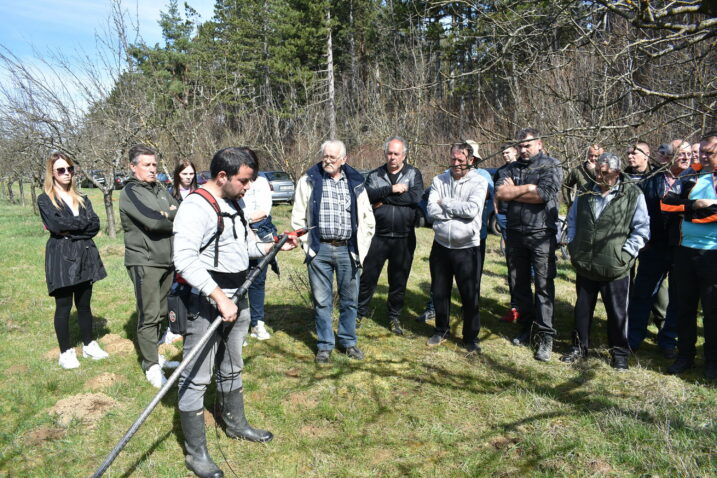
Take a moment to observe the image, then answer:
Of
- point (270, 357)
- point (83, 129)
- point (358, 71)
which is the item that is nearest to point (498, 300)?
point (270, 357)

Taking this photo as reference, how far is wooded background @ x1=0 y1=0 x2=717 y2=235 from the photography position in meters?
3.31

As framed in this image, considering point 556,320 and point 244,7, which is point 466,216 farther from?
point 244,7

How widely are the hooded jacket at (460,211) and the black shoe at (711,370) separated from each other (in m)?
2.18

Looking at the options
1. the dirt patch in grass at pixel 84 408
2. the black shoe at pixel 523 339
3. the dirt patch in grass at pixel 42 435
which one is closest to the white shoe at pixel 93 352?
the dirt patch in grass at pixel 84 408

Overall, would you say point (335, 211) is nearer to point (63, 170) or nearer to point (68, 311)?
point (63, 170)

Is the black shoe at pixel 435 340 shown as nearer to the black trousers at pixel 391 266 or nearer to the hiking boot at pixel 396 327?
the hiking boot at pixel 396 327

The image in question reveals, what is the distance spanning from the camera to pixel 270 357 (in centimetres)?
454

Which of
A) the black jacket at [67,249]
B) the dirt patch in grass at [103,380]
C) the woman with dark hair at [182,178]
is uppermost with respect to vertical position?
the woman with dark hair at [182,178]

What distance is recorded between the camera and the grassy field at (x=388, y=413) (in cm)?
293

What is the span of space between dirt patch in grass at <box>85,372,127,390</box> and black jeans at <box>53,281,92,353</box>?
49cm

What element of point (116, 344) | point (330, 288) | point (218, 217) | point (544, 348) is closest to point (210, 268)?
point (218, 217)

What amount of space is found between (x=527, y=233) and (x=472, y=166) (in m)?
0.85

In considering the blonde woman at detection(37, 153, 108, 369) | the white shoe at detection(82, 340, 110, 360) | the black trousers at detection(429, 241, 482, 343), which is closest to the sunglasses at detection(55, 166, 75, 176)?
the blonde woman at detection(37, 153, 108, 369)

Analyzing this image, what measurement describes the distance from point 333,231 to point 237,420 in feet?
5.73
